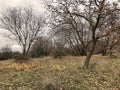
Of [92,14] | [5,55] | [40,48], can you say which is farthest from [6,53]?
[92,14]

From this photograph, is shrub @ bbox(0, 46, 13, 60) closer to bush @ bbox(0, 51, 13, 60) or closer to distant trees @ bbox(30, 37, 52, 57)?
bush @ bbox(0, 51, 13, 60)

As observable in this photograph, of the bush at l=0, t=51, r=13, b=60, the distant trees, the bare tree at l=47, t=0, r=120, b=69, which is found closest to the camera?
the bare tree at l=47, t=0, r=120, b=69

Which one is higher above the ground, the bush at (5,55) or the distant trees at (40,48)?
the distant trees at (40,48)

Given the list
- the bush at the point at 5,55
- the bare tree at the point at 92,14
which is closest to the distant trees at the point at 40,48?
the bush at the point at 5,55

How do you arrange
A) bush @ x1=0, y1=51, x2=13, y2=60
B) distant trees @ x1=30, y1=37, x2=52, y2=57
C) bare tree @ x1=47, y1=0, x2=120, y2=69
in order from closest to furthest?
bare tree @ x1=47, y1=0, x2=120, y2=69, bush @ x1=0, y1=51, x2=13, y2=60, distant trees @ x1=30, y1=37, x2=52, y2=57

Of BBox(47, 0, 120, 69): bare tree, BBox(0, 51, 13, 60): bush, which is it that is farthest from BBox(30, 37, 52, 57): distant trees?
BBox(47, 0, 120, 69): bare tree

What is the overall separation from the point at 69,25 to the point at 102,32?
8.18 ft

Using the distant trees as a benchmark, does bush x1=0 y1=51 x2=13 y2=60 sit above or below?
below

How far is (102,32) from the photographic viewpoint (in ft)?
61.6

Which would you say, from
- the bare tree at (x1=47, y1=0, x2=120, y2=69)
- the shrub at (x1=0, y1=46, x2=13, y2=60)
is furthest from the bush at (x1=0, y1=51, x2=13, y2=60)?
the bare tree at (x1=47, y1=0, x2=120, y2=69)

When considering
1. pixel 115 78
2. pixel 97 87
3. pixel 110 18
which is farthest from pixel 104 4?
pixel 97 87

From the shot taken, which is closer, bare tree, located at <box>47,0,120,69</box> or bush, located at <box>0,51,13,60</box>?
bare tree, located at <box>47,0,120,69</box>

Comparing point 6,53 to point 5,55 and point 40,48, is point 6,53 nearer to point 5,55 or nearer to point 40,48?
point 5,55

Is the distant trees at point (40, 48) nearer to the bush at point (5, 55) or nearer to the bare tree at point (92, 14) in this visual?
the bush at point (5, 55)
